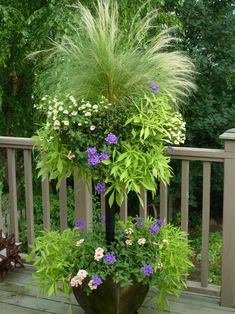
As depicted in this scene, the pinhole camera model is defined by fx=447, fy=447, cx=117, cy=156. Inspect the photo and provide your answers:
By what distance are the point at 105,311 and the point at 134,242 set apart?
370 mm

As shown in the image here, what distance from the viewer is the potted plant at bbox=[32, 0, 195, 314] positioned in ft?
6.71

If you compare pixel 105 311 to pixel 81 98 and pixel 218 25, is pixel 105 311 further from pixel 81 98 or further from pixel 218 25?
pixel 218 25

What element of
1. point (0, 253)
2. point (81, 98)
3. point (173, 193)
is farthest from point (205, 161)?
point (173, 193)

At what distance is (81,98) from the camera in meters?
2.12

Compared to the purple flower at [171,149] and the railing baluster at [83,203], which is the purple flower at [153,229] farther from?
the railing baluster at [83,203]

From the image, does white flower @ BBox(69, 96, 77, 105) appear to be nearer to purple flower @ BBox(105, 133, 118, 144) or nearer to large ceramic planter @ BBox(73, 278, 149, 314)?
purple flower @ BBox(105, 133, 118, 144)

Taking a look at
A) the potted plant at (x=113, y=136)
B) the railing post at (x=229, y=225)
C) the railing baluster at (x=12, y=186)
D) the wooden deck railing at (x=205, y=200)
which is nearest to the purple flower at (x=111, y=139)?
the potted plant at (x=113, y=136)

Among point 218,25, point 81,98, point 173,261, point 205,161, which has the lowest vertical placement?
point 173,261

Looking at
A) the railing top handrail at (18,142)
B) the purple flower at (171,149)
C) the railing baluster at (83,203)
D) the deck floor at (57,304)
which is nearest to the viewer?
the purple flower at (171,149)

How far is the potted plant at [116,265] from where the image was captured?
2166 millimetres

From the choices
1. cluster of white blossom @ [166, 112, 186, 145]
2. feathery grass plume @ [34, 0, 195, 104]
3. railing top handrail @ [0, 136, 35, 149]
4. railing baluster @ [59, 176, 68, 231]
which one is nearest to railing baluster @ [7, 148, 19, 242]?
railing top handrail @ [0, 136, 35, 149]

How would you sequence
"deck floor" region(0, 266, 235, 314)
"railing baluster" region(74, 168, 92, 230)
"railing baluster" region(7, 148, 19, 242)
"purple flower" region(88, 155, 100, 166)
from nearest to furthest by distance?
1. "purple flower" region(88, 155, 100, 166)
2. "deck floor" region(0, 266, 235, 314)
3. "railing baluster" region(74, 168, 92, 230)
4. "railing baluster" region(7, 148, 19, 242)

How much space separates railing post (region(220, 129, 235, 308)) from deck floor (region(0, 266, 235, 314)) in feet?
0.32

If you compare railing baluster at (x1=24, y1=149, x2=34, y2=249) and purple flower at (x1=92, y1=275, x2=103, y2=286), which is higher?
railing baluster at (x1=24, y1=149, x2=34, y2=249)
